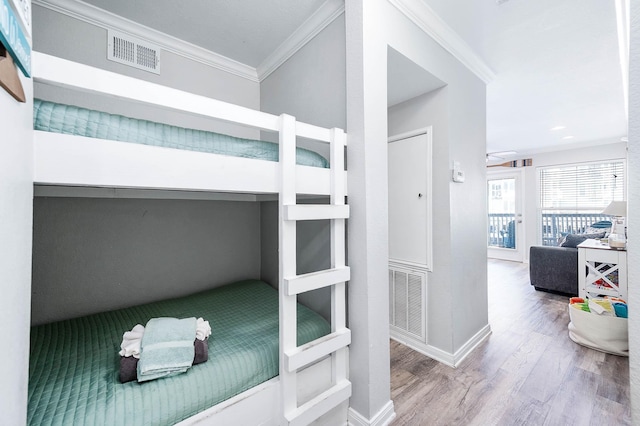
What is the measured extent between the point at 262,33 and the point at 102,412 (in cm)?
232

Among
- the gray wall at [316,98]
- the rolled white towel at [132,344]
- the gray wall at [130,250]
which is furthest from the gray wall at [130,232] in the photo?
the rolled white towel at [132,344]

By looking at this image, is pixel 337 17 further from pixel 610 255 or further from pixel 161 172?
pixel 610 255

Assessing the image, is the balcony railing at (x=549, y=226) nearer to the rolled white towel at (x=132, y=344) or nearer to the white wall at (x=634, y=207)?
the white wall at (x=634, y=207)

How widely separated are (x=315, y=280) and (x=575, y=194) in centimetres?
634

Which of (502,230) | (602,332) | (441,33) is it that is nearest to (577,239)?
(602,332)

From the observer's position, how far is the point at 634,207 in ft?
1.70

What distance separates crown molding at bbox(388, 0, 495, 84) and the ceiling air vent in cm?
175

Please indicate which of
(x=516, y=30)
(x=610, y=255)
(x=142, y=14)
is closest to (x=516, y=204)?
(x=610, y=255)

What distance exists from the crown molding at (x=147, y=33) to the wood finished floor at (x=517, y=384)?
2858mm

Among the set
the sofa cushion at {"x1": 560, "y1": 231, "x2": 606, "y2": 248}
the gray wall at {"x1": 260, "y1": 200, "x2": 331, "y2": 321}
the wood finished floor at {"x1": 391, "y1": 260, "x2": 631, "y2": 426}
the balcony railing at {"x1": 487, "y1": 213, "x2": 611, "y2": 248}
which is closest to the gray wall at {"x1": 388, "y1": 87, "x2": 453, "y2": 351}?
the wood finished floor at {"x1": 391, "y1": 260, "x2": 631, "y2": 426}

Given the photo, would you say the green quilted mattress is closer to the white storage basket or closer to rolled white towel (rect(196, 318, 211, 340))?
rolled white towel (rect(196, 318, 211, 340))

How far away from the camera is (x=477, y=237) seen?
2.27 meters

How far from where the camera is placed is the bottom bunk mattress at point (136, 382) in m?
0.88

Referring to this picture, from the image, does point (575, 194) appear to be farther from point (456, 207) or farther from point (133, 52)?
point (133, 52)
